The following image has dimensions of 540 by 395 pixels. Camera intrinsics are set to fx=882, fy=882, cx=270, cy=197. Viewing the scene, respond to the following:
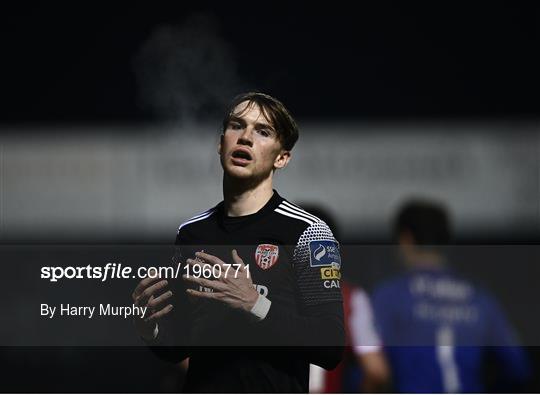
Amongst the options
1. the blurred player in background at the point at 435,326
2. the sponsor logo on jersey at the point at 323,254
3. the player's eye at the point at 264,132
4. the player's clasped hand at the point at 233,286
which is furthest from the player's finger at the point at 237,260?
the blurred player in background at the point at 435,326

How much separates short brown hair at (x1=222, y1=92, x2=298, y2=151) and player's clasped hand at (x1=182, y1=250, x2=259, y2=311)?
0.32m

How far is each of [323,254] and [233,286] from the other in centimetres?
20

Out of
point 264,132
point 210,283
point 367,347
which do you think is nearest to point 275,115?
point 264,132

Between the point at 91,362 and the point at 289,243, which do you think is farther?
the point at 91,362

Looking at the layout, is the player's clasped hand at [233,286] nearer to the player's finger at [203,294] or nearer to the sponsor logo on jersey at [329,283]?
the player's finger at [203,294]

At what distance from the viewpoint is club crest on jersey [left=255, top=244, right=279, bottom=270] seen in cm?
178

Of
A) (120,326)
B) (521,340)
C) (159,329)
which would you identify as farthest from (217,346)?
(521,340)

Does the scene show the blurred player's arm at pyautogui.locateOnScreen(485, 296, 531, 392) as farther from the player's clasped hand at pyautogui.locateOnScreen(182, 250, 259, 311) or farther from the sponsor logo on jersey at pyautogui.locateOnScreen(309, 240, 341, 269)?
the player's clasped hand at pyautogui.locateOnScreen(182, 250, 259, 311)

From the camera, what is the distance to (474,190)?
2729 millimetres

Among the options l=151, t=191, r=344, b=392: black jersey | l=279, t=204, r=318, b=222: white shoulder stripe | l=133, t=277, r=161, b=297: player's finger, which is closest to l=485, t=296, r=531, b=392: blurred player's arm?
l=151, t=191, r=344, b=392: black jersey

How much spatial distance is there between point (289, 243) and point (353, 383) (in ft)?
3.28

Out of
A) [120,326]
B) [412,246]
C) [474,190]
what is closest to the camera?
[120,326]

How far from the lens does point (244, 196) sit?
186 cm

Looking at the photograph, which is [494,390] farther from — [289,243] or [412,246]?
[289,243]
